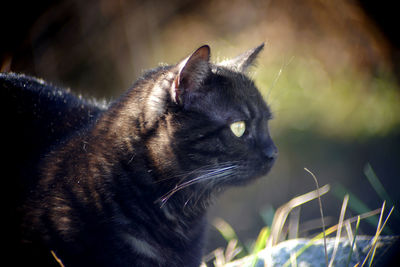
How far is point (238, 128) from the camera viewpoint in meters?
1.44

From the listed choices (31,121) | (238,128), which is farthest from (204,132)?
(31,121)

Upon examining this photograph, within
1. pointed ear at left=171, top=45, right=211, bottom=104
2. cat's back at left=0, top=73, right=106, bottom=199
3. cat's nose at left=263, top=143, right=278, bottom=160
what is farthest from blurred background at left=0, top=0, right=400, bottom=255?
pointed ear at left=171, top=45, right=211, bottom=104

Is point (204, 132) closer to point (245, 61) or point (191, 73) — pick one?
point (191, 73)

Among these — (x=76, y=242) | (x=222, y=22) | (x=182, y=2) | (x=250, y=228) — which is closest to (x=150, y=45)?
(x=182, y=2)

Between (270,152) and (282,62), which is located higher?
(282,62)

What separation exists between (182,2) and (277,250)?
3.26m

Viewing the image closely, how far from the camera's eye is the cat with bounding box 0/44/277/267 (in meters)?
1.29

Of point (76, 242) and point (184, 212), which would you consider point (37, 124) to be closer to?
point (76, 242)

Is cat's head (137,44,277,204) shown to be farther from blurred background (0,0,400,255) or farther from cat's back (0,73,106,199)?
blurred background (0,0,400,255)

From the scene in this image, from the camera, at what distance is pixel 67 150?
4.75 ft

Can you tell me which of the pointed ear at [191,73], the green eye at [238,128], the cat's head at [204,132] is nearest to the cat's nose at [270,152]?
the cat's head at [204,132]

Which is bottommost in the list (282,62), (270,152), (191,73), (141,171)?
(270,152)

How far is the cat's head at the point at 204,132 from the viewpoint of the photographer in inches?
53.5

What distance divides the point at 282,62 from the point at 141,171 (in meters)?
2.91
